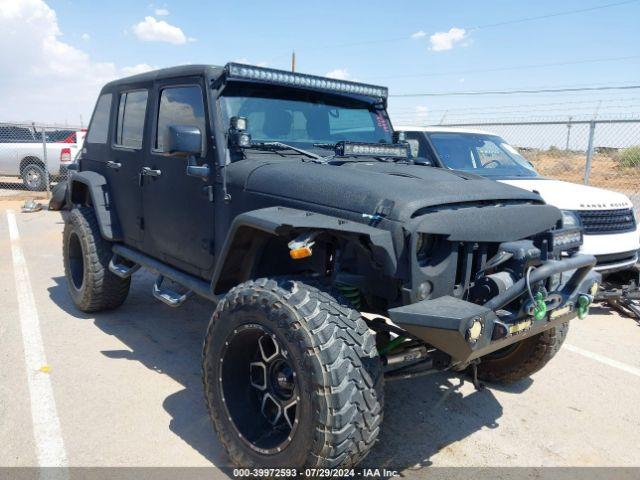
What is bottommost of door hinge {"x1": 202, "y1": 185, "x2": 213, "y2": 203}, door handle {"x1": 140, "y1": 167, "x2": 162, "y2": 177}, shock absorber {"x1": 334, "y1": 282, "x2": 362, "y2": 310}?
shock absorber {"x1": 334, "y1": 282, "x2": 362, "y2": 310}

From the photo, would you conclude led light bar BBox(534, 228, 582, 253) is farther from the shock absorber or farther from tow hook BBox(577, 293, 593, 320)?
the shock absorber

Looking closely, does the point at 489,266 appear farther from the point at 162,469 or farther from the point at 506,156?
the point at 506,156

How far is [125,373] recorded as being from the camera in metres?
4.05

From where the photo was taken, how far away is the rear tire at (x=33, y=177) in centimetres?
1515

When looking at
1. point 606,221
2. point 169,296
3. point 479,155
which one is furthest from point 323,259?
point 479,155

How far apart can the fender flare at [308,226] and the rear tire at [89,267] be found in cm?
230

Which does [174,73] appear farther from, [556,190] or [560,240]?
[556,190]

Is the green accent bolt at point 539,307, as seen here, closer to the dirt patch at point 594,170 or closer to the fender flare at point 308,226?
the fender flare at point 308,226

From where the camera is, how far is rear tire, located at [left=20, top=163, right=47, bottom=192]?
15.1m

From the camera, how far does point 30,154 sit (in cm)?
1508

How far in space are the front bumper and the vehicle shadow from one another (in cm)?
83

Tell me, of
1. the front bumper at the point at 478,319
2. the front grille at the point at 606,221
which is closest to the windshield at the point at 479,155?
the front grille at the point at 606,221

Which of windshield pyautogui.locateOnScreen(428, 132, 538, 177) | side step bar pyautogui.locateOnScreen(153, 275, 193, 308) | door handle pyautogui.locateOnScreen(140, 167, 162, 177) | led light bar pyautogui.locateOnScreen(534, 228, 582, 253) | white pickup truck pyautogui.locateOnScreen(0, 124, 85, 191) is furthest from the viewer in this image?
white pickup truck pyautogui.locateOnScreen(0, 124, 85, 191)

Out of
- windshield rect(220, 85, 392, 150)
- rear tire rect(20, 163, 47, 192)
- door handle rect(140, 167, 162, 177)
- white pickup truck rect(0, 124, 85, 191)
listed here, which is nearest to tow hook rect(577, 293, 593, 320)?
windshield rect(220, 85, 392, 150)
